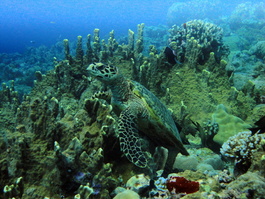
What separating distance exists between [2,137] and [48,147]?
0.50 meters

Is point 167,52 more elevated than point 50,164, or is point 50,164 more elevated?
point 167,52

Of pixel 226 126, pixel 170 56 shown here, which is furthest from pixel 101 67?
pixel 170 56

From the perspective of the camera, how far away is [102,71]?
336 cm

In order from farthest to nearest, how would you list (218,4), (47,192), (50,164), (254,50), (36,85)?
(218,4), (254,50), (36,85), (50,164), (47,192)

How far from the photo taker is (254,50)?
38.0 feet

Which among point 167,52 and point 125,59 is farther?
point 125,59

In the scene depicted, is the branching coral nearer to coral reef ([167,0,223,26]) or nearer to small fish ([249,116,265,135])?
small fish ([249,116,265,135])

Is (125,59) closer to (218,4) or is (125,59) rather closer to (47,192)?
(47,192)

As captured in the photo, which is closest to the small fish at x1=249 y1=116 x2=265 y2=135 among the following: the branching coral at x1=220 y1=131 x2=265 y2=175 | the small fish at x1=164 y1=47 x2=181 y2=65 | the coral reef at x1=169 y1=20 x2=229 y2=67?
the branching coral at x1=220 y1=131 x2=265 y2=175

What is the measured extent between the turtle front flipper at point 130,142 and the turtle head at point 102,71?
842 mm

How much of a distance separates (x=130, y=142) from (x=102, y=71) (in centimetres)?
146

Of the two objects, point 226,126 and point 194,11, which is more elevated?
point 194,11

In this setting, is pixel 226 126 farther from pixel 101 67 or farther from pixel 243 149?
pixel 101 67

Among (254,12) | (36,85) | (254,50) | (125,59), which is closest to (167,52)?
(125,59)
